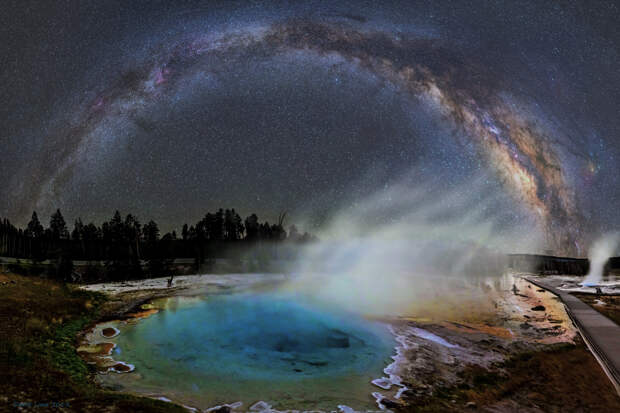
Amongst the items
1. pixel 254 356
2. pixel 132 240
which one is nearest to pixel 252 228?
pixel 132 240

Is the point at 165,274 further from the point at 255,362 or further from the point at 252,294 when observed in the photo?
the point at 255,362

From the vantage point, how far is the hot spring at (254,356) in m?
11.1

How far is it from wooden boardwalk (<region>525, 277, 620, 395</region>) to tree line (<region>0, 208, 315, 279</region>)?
158 feet

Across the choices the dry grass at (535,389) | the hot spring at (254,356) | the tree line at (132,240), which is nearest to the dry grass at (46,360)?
the hot spring at (254,356)

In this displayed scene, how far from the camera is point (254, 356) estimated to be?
15.2 metres

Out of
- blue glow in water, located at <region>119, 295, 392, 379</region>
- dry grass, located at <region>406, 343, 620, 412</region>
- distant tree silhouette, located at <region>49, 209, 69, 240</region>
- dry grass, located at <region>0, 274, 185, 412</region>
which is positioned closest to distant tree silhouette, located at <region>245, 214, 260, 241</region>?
distant tree silhouette, located at <region>49, 209, 69, 240</region>

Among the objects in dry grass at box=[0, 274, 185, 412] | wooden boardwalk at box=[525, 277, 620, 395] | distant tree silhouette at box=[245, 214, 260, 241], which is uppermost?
distant tree silhouette at box=[245, 214, 260, 241]

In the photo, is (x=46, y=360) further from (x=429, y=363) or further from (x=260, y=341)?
(x=429, y=363)

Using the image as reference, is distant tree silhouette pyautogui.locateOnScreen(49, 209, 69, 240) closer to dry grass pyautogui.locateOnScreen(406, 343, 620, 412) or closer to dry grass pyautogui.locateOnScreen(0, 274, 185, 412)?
dry grass pyautogui.locateOnScreen(0, 274, 185, 412)

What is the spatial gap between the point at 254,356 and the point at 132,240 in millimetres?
64891

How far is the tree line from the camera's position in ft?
215

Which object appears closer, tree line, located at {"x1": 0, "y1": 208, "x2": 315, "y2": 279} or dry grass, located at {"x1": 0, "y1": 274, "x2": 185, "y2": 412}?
dry grass, located at {"x1": 0, "y1": 274, "x2": 185, "y2": 412}

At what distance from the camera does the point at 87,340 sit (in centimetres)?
1565

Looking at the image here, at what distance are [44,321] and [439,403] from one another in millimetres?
16254
